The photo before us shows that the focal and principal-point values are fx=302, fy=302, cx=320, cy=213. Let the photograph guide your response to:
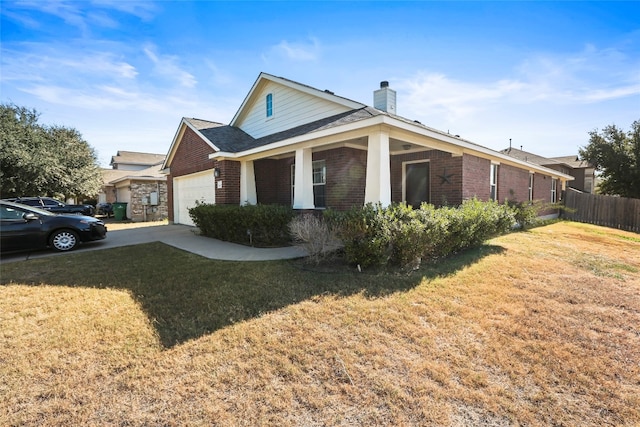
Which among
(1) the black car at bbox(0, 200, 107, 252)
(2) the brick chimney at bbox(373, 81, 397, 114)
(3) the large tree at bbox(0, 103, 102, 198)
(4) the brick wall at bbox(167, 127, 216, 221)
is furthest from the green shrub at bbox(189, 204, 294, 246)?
(3) the large tree at bbox(0, 103, 102, 198)

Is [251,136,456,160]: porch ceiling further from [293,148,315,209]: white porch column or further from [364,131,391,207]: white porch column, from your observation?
[364,131,391,207]: white porch column

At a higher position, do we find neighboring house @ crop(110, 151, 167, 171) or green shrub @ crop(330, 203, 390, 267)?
neighboring house @ crop(110, 151, 167, 171)

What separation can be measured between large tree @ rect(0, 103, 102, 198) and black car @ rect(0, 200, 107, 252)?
564 inches

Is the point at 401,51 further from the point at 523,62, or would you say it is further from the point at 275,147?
the point at 275,147

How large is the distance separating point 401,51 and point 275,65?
6.12 meters

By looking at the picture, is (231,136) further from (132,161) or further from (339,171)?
(132,161)

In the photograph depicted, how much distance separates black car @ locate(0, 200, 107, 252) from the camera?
7258 mm

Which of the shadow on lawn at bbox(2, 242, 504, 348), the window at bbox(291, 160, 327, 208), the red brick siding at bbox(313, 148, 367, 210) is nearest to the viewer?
the shadow on lawn at bbox(2, 242, 504, 348)

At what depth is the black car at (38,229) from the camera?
726 cm

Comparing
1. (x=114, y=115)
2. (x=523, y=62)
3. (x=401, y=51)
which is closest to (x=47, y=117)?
(x=114, y=115)

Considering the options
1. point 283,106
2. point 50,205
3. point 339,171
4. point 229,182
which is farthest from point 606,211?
point 50,205

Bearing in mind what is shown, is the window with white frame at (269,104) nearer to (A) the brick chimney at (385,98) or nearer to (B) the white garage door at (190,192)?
(B) the white garage door at (190,192)

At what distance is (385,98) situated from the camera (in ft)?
35.7

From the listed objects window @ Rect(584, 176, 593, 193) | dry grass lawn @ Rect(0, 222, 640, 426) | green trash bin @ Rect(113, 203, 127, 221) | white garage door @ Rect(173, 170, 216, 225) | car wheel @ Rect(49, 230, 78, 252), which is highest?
window @ Rect(584, 176, 593, 193)
